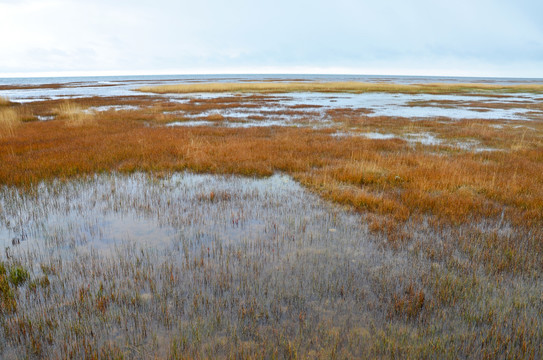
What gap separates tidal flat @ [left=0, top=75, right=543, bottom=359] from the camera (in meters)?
3.64

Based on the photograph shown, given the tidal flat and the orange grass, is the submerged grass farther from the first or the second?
the tidal flat

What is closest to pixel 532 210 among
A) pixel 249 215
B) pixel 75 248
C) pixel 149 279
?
pixel 249 215

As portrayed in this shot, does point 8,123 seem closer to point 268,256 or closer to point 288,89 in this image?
point 268,256

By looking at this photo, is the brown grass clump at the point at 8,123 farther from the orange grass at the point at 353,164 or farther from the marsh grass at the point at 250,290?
the marsh grass at the point at 250,290

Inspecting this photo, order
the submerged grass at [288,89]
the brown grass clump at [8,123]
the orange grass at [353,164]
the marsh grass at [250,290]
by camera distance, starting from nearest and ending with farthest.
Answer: the marsh grass at [250,290] < the orange grass at [353,164] < the brown grass clump at [8,123] < the submerged grass at [288,89]

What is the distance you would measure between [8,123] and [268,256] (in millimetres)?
21572

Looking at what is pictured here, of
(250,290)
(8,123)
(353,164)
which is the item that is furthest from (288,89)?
(250,290)

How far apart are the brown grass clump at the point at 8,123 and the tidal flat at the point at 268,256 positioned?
4.89 metres

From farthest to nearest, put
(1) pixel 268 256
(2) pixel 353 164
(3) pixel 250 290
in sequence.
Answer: (2) pixel 353 164, (1) pixel 268 256, (3) pixel 250 290

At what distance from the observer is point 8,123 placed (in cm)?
1906

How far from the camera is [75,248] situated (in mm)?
5688

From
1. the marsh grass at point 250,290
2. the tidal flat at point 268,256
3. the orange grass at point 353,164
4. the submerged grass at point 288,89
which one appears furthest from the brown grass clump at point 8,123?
the submerged grass at point 288,89

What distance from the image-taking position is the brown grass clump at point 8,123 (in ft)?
53.9

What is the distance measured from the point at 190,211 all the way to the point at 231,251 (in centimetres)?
232
